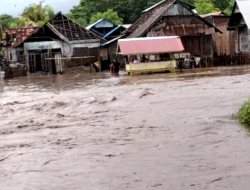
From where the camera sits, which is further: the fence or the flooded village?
the fence

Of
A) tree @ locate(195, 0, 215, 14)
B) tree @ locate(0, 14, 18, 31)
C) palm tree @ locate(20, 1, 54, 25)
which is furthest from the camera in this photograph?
tree @ locate(0, 14, 18, 31)

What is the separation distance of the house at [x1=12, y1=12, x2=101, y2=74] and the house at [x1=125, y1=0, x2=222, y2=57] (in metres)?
4.48

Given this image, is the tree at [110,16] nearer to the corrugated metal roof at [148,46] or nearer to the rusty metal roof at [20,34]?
the rusty metal roof at [20,34]

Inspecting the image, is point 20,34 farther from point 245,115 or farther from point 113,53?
point 245,115

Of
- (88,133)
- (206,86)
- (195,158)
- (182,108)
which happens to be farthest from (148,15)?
(195,158)

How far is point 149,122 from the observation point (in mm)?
12461

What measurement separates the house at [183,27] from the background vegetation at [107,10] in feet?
53.3

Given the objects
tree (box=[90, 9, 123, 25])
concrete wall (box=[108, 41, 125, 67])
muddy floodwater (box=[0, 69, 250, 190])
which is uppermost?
tree (box=[90, 9, 123, 25])

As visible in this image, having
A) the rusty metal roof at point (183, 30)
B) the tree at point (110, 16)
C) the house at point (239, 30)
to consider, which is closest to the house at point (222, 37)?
the house at point (239, 30)

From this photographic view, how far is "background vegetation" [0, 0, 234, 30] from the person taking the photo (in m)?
55.7

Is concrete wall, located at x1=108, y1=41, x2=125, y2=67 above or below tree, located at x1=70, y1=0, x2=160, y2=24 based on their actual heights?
below

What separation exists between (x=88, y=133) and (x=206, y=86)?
9.47m

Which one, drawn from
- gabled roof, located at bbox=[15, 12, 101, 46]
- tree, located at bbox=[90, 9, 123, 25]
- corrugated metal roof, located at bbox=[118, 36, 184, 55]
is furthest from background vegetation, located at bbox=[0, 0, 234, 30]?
corrugated metal roof, located at bbox=[118, 36, 184, 55]

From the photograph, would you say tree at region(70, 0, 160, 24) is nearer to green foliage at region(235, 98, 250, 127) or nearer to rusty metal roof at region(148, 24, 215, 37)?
rusty metal roof at region(148, 24, 215, 37)
